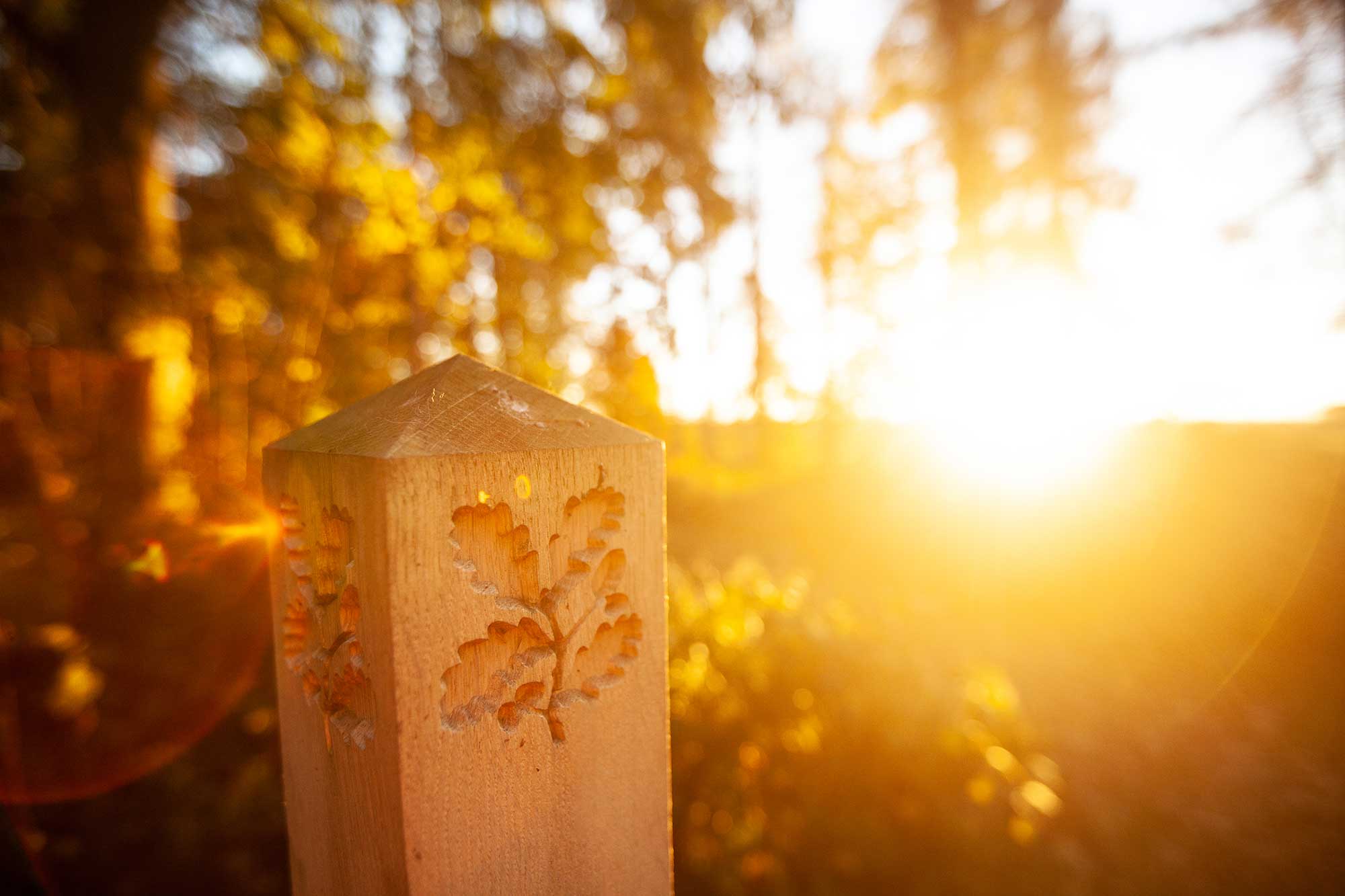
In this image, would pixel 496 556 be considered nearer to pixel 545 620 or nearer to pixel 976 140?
pixel 545 620

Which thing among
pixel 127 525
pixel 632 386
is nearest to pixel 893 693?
pixel 632 386

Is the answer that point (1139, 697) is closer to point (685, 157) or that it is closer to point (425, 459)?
point (685, 157)

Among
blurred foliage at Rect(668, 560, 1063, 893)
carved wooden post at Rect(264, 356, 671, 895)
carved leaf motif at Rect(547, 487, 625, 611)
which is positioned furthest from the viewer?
blurred foliage at Rect(668, 560, 1063, 893)

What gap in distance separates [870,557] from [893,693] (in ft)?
15.2

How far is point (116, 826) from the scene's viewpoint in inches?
98.2

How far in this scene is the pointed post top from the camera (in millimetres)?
807

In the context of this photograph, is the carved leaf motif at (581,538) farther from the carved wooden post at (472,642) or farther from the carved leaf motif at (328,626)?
the carved leaf motif at (328,626)

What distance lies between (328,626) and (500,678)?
26cm

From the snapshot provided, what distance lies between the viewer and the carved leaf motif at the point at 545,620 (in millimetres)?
825

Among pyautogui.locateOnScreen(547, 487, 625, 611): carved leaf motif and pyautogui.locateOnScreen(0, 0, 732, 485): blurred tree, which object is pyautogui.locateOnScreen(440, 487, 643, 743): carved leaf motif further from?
pyautogui.locateOnScreen(0, 0, 732, 485): blurred tree

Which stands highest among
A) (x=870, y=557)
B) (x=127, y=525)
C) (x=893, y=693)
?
(x=127, y=525)

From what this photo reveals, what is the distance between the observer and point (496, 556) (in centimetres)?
84

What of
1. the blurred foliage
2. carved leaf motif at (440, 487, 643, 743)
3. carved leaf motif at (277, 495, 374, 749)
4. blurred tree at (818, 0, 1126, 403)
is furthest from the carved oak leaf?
blurred tree at (818, 0, 1126, 403)

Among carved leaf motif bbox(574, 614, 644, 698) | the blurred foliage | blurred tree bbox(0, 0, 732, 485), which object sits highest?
blurred tree bbox(0, 0, 732, 485)
